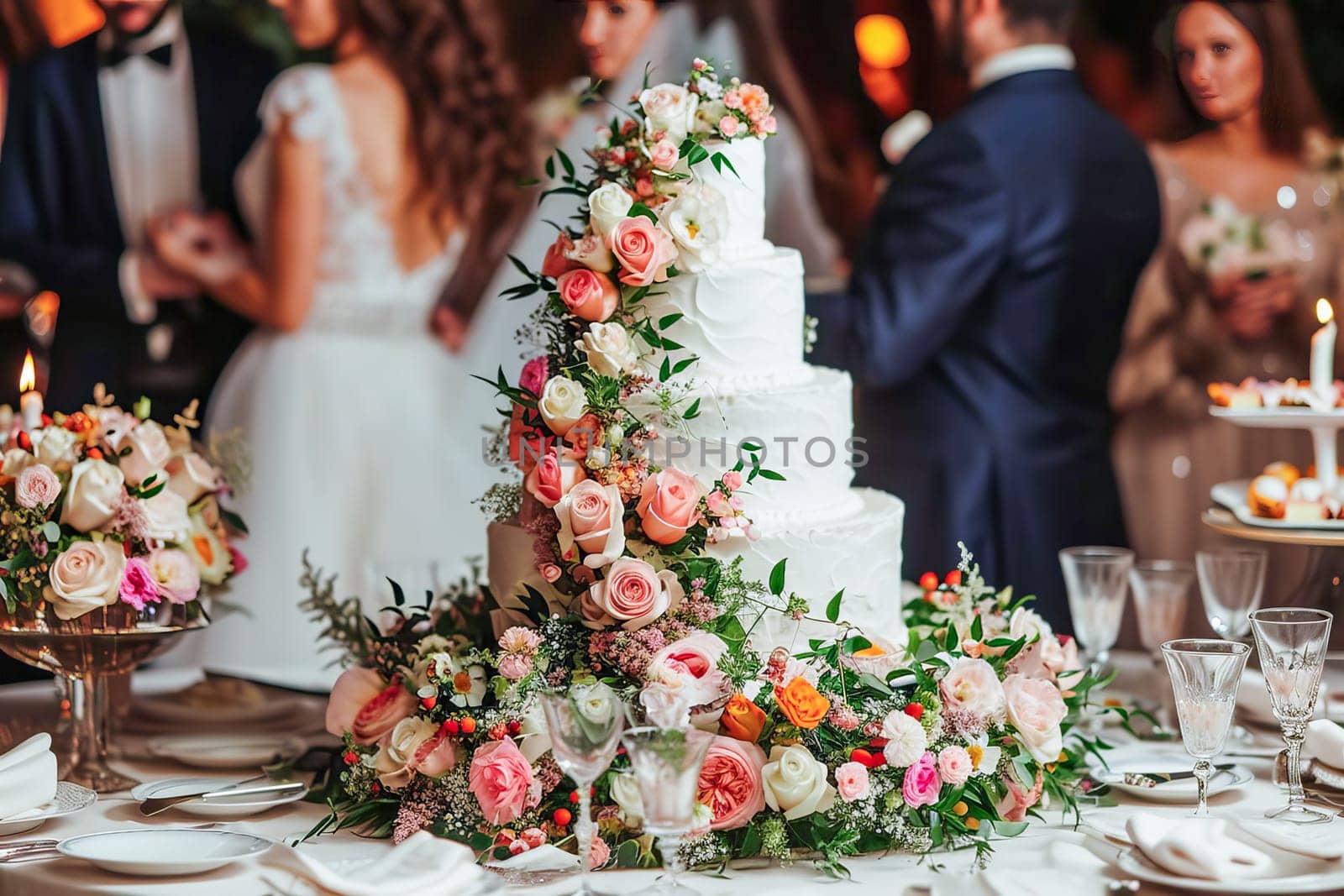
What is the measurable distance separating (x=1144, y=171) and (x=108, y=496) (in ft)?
12.4

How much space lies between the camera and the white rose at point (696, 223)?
270 centimetres

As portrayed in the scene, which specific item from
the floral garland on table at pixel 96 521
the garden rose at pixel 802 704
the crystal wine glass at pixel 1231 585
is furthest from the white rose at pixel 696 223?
the crystal wine glass at pixel 1231 585

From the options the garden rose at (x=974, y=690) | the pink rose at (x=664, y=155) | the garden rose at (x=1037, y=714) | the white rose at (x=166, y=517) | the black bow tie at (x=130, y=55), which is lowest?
the garden rose at (x=1037, y=714)

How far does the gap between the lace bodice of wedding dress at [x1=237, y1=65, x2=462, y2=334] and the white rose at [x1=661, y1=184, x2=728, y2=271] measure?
9.53 feet

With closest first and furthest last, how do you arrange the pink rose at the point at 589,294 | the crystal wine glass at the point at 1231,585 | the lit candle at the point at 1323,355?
the pink rose at the point at 589,294
the crystal wine glass at the point at 1231,585
the lit candle at the point at 1323,355

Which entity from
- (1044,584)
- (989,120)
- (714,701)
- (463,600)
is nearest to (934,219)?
(989,120)

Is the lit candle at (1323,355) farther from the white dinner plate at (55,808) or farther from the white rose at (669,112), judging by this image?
the white dinner plate at (55,808)

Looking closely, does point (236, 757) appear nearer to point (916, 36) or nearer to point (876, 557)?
point (876, 557)

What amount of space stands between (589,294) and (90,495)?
1150 millimetres

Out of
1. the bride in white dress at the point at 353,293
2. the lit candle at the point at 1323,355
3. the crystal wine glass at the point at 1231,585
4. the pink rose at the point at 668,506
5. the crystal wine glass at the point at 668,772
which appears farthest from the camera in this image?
the bride in white dress at the point at 353,293

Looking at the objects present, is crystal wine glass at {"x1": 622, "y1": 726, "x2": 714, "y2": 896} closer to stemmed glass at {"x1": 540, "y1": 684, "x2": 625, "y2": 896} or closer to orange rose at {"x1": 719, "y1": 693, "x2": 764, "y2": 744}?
stemmed glass at {"x1": 540, "y1": 684, "x2": 625, "y2": 896}

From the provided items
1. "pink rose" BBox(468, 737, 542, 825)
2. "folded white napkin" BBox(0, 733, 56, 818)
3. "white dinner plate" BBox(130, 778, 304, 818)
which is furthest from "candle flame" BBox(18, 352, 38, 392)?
"pink rose" BBox(468, 737, 542, 825)

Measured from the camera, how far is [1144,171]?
16.4 ft

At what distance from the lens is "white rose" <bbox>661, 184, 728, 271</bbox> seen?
2701mm
